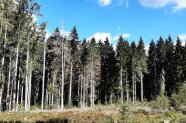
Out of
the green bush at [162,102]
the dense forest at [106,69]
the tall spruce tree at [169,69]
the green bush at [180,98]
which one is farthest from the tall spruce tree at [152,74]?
the green bush at [180,98]

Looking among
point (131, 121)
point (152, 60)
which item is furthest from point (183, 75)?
point (131, 121)

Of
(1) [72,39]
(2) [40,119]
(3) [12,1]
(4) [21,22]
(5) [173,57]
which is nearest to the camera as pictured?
(2) [40,119]

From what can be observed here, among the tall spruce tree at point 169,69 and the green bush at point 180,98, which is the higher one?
the tall spruce tree at point 169,69

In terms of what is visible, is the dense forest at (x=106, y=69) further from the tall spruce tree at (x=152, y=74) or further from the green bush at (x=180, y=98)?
the green bush at (x=180, y=98)

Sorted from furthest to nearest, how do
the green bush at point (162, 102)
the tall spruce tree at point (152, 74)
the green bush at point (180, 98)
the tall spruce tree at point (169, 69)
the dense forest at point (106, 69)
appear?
1. the tall spruce tree at point (152, 74)
2. the tall spruce tree at point (169, 69)
3. the dense forest at point (106, 69)
4. the green bush at point (162, 102)
5. the green bush at point (180, 98)

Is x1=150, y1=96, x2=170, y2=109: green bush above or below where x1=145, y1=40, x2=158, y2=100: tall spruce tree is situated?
below

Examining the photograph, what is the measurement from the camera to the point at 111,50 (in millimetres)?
84938

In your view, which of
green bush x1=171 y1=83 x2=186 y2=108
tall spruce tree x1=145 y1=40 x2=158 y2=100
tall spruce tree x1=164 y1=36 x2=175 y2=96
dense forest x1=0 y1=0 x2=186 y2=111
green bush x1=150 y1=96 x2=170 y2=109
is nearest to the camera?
green bush x1=171 y1=83 x2=186 y2=108

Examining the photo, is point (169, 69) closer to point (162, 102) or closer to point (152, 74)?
point (152, 74)

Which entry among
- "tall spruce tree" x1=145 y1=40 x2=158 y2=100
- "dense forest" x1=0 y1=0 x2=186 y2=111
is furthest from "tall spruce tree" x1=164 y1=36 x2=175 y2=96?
"tall spruce tree" x1=145 y1=40 x2=158 y2=100

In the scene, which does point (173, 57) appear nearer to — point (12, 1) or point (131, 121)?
point (12, 1)

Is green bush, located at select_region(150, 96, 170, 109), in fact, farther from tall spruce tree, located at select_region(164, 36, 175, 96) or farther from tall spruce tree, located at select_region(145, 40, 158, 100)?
tall spruce tree, located at select_region(145, 40, 158, 100)

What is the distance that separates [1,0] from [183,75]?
52.2 meters

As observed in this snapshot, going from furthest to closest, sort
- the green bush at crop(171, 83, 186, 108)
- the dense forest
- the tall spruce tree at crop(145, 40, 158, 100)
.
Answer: the tall spruce tree at crop(145, 40, 158, 100) → the dense forest → the green bush at crop(171, 83, 186, 108)
